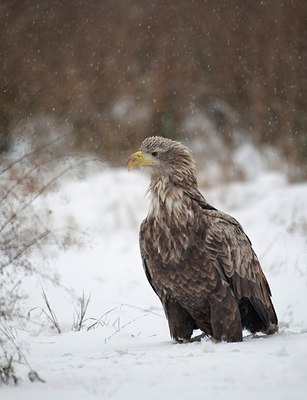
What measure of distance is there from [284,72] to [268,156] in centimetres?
201

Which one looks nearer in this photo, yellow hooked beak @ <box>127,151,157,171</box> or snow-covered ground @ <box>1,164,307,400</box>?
snow-covered ground @ <box>1,164,307,400</box>

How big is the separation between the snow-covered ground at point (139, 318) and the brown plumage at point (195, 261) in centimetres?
20

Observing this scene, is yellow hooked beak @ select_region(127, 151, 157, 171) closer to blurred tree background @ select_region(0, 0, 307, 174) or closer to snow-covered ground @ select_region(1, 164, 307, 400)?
snow-covered ground @ select_region(1, 164, 307, 400)

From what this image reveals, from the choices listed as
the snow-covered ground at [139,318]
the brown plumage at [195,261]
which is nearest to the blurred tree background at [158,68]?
the snow-covered ground at [139,318]

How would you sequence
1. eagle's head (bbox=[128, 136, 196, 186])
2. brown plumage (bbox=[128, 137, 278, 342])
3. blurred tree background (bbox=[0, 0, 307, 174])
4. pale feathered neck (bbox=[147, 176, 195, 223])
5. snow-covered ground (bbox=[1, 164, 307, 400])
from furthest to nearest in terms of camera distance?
blurred tree background (bbox=[0, 0, 307, 174]), eagle's head (bbox=[128, 136, 196, 186]), pale feathered neck (bbox=[147, 176, 195, 223]), brown plumage (bbox=[128, 137, 278, 342]), snow-covered ground (bbox=[1, 164, 307, 400])

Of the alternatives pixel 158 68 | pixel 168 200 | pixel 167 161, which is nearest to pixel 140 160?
→ pixel 167 161

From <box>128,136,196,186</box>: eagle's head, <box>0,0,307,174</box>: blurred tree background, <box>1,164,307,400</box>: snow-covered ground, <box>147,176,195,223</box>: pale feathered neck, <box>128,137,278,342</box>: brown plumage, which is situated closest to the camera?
<box>1,164,307,400</box>: snow-covered ground

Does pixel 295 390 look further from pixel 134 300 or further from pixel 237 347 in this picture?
pixel 134 300

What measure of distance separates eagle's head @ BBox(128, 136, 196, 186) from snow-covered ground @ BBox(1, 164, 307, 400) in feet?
2.15

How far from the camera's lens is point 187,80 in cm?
1256

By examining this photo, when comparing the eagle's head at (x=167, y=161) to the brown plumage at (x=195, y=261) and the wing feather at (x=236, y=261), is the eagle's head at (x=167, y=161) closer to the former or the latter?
the brown plumage at (x=195, y=261)

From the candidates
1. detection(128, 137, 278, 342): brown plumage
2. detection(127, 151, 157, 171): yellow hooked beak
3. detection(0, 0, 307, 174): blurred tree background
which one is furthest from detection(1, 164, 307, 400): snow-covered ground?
detection(0, 0, 307, 174): blurred tree background

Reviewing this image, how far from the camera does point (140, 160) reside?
4.59 m

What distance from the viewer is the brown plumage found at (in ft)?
13.6
